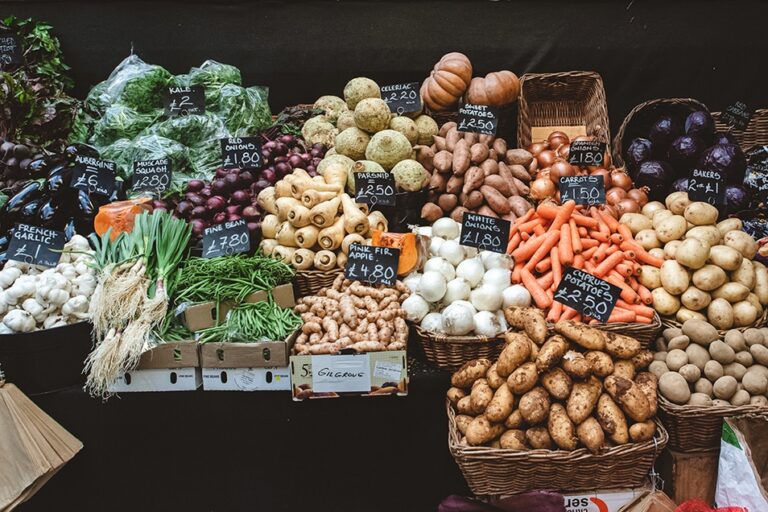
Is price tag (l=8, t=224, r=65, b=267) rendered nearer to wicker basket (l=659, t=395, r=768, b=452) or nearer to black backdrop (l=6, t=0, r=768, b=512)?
black backdrop (l=6, t=0, r=768, b=512)

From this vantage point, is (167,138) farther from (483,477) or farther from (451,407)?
(483,477)

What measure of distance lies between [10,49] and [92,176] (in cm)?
150

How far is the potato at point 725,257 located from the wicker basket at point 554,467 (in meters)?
0.86

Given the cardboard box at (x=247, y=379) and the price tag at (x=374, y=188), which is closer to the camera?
the cardboard box at (x=247, y=379)

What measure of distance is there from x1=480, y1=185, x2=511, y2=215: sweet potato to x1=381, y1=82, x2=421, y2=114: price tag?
735 mm

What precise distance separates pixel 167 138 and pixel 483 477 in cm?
273

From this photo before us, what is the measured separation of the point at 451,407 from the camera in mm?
2260

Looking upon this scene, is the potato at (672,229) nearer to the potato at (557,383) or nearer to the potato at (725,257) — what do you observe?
the potato at (725,257)

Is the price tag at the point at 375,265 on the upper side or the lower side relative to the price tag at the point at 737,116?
lower

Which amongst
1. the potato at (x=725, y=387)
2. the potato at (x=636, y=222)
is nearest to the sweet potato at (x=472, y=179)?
the potato at (x=636, y=222)

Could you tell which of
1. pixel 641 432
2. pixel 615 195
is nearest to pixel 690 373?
pixel 641 432

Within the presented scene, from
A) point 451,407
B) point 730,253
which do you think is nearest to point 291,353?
point 451,407

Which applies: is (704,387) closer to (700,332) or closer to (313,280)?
(700,332)

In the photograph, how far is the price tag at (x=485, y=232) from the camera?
253 centimetres
